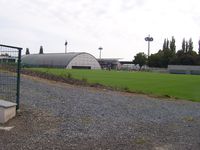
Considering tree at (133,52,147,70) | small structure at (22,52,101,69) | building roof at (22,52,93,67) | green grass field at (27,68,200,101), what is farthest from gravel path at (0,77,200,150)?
tree at (133,52,147,70)

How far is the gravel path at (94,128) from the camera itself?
8.63 metres

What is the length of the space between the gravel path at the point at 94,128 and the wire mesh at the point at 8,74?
0.57 metres

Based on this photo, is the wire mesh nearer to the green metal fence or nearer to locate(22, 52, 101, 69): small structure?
the green metal fence

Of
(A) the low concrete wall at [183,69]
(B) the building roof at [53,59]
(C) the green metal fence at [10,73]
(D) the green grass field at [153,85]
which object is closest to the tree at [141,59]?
(B) the building roof at [53,59]

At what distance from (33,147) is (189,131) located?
187 inches

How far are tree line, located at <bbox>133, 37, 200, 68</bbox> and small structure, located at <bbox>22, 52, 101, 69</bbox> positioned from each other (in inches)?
773

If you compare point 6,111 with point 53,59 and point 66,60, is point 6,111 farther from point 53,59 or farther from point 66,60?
point 53,59

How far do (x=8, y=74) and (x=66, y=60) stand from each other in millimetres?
126546

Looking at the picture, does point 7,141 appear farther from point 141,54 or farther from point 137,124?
point 141,54

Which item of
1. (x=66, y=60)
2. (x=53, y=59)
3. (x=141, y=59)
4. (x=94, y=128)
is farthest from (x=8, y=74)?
(x=141, y=59)

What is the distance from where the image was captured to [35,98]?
14.6 m

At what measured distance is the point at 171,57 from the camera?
146 metres

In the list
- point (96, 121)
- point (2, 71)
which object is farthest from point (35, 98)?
point (96, 121)

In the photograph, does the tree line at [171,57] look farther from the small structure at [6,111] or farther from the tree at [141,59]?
the small structure at [6,111]
